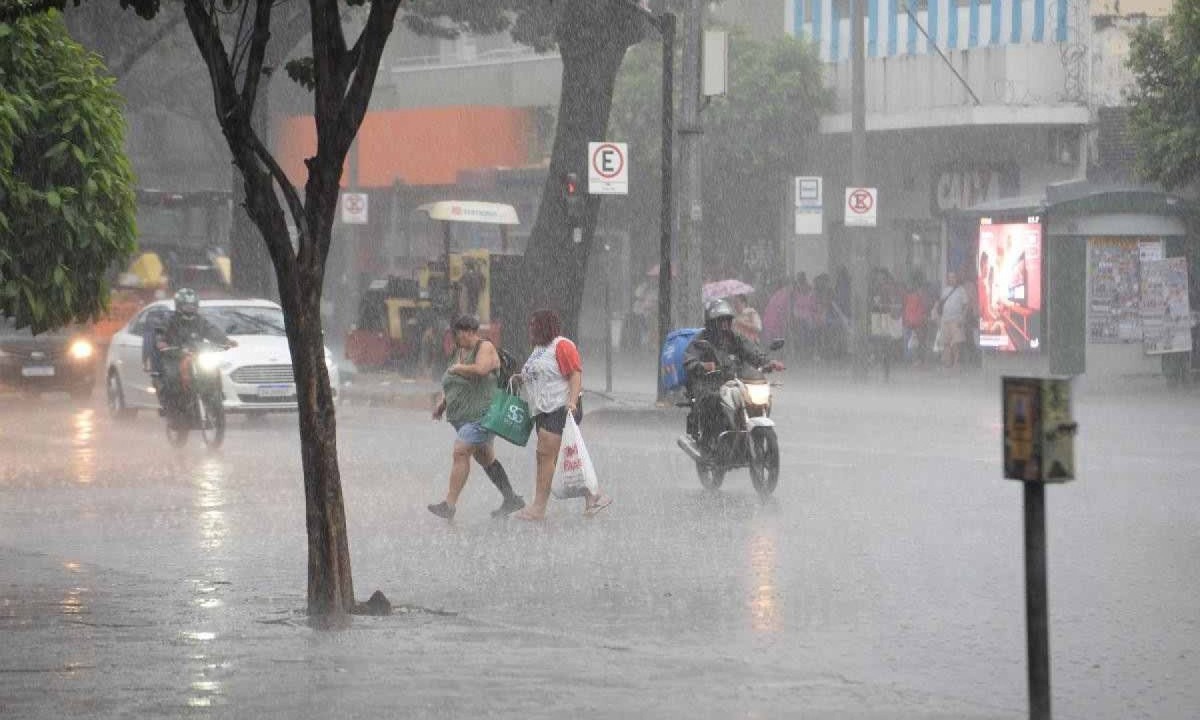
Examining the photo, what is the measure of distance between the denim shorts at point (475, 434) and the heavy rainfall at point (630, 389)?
1.0 inches

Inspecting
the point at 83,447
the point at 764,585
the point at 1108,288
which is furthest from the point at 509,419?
the point at 1108,288

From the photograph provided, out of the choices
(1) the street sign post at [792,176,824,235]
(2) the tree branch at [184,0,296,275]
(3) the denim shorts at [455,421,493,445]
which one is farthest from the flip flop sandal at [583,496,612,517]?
(1) the street sign post at [792,176,824,235]

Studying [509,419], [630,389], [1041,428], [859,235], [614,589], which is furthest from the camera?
[859,235]

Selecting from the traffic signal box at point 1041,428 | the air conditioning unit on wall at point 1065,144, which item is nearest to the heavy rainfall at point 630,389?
the traffic signal box at point 1041,428

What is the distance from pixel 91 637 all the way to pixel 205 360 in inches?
494

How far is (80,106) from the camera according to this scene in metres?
12.1

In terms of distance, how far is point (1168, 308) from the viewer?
30.3 meters

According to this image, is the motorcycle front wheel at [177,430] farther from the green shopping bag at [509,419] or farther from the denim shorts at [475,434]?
the green shopping bag at [509,419]

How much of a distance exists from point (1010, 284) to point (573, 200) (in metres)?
7.16

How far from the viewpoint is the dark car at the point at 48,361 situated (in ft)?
93.5

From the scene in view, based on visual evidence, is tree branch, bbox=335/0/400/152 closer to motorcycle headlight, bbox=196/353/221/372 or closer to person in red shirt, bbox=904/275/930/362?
motorcycle headlight, bbox=196/353/221/372

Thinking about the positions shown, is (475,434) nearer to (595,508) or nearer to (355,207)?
(595,508)

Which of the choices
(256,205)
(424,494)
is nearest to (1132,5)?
(424,494)

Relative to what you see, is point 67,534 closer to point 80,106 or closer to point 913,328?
point 80,106
